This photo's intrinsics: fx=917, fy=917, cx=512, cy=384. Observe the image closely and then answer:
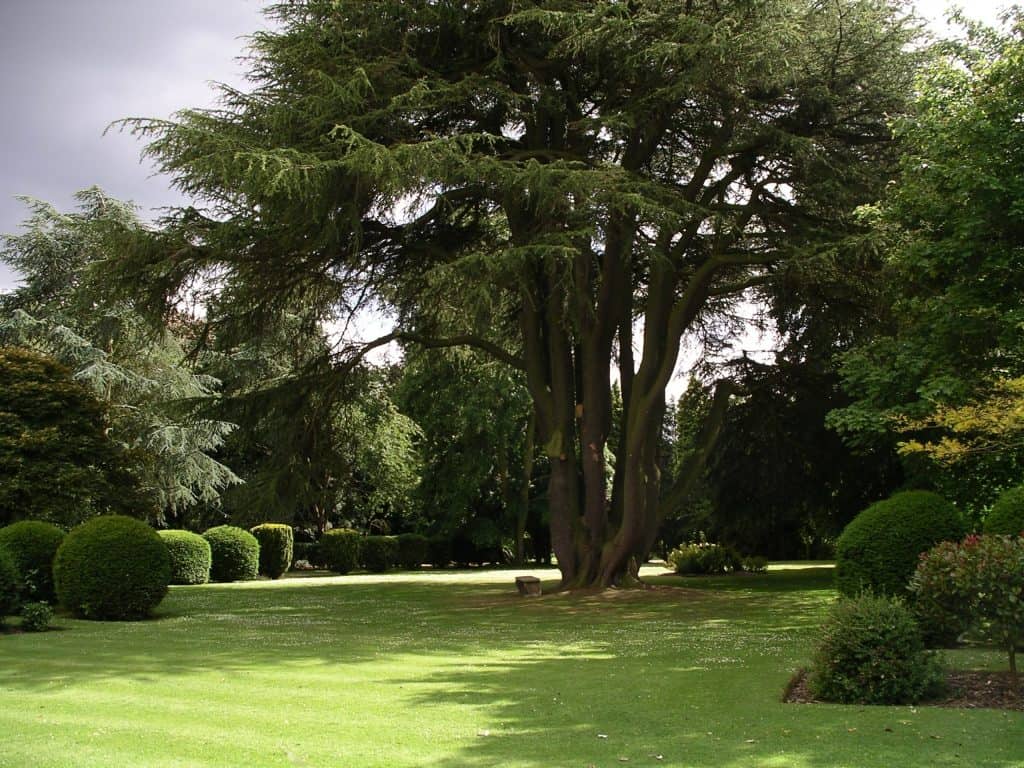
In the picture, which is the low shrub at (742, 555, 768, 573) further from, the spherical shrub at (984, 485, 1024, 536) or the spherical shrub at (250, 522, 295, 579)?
the spherical shrub at (984, 485, 1024, 536)

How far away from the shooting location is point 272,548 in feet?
103

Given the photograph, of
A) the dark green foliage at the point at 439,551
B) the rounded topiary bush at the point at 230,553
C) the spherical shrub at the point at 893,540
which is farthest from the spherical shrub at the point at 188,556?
the spherical shrub at the point at 893,540

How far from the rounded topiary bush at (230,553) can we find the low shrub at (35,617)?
47.5ft

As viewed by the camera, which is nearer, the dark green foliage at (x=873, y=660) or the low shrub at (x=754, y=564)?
the dark green foliage at (x=873, y=660)

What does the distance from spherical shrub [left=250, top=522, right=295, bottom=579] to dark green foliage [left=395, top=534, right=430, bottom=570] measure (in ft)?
22.4

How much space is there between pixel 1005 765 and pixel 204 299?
51.7 feet

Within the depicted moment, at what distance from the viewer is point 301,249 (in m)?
17.2

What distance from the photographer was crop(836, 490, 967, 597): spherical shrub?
11.4 meters

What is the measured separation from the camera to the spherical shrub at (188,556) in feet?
83.4

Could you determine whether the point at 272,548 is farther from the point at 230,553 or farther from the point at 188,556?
the point at 188,556

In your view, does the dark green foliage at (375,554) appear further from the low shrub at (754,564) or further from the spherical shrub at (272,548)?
the low shrub at (754,564)

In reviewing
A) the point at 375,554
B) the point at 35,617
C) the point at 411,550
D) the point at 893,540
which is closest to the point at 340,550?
the point at 375,554

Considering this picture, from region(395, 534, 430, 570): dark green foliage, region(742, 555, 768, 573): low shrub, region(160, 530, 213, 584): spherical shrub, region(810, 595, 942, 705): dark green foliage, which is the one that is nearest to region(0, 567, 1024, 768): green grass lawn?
region(810, 595, 942, 705): dark green foliage

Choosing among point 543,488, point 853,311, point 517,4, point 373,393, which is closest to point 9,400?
point 373,393
